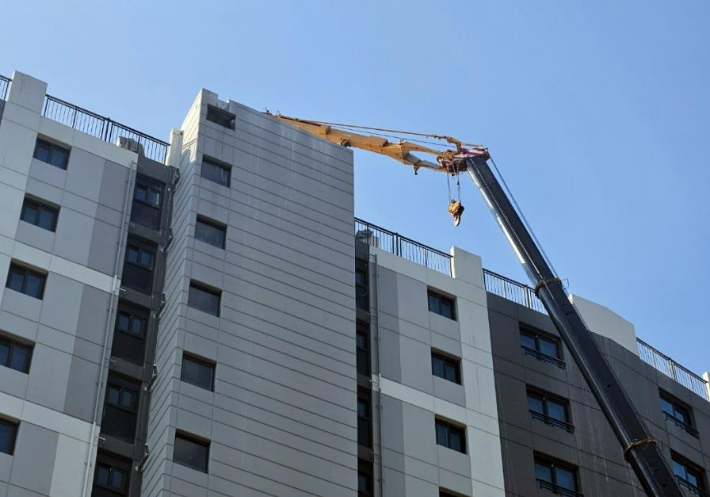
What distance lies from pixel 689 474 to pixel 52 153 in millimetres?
36706

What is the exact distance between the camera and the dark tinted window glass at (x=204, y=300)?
57.2 meters

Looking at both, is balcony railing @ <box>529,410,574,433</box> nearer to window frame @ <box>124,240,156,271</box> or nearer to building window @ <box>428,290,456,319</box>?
building window @ <box>428,290,456,319</box>

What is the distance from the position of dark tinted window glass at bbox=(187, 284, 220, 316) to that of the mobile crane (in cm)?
1503

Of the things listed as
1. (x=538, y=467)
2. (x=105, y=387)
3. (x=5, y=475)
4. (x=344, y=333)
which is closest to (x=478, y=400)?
(x=538, y=467)

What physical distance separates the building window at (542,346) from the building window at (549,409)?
2.07m

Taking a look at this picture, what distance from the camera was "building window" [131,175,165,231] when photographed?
202ft

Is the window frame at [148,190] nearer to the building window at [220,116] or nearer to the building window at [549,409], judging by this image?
the building window at [220,116]

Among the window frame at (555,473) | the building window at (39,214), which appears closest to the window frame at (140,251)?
the building window at (39,214)

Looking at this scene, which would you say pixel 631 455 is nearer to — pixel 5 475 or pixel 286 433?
pixel 286 433

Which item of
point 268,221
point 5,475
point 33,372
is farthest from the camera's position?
point 268,221

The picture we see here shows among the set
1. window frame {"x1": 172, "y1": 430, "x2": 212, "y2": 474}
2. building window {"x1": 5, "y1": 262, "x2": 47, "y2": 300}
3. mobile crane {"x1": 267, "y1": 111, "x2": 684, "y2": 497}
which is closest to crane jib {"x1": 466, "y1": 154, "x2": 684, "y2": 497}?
mobile crane {"x1": 267, "y1": 111, "x2": 684, "y2": 497}

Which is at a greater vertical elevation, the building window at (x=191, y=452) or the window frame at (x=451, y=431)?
the window frame at (x=451, y=431)

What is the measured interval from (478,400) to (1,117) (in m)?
25.6

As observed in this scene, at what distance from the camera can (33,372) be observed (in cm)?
5312
